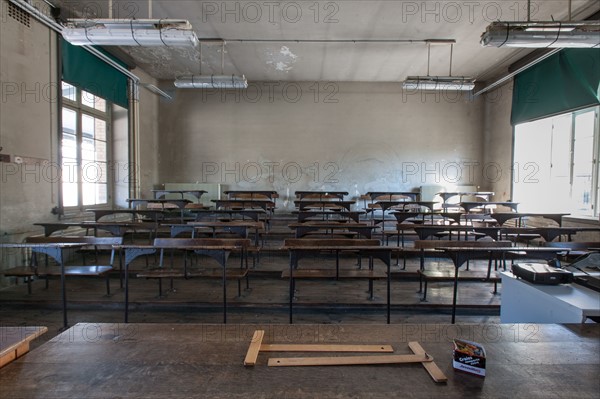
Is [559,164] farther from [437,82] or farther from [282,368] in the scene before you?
[282,368]

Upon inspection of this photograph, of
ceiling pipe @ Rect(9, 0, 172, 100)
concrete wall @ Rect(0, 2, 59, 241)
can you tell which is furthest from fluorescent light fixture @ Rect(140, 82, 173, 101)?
concrete wall @ Rect(0, 2, 59, 241)

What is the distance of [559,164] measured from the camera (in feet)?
18.1

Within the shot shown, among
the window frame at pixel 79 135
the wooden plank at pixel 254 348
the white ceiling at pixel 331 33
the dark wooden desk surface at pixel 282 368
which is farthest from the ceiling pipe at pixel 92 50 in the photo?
the wooden plank at pixel 254 348

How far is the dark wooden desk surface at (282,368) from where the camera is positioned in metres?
0.82

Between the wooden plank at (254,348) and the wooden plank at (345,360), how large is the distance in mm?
56

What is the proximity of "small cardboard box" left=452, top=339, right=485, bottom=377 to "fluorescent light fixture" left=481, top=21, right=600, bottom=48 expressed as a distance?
12.7 feet

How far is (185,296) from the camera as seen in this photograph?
3.18m

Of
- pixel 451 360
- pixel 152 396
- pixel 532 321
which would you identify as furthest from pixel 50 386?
pixel 532 321

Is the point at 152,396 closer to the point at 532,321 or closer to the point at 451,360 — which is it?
the point at 451,360

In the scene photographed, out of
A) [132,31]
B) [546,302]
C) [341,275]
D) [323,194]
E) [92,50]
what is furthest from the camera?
[323,194]

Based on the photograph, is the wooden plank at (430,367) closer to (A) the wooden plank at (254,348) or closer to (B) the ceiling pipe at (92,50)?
(A) the wooden plank at (254,348)

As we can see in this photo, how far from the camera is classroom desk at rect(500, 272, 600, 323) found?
4.01 feet

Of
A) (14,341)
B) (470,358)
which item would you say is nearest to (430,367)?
(470,358)

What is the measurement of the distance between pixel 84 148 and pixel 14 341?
5.30m
